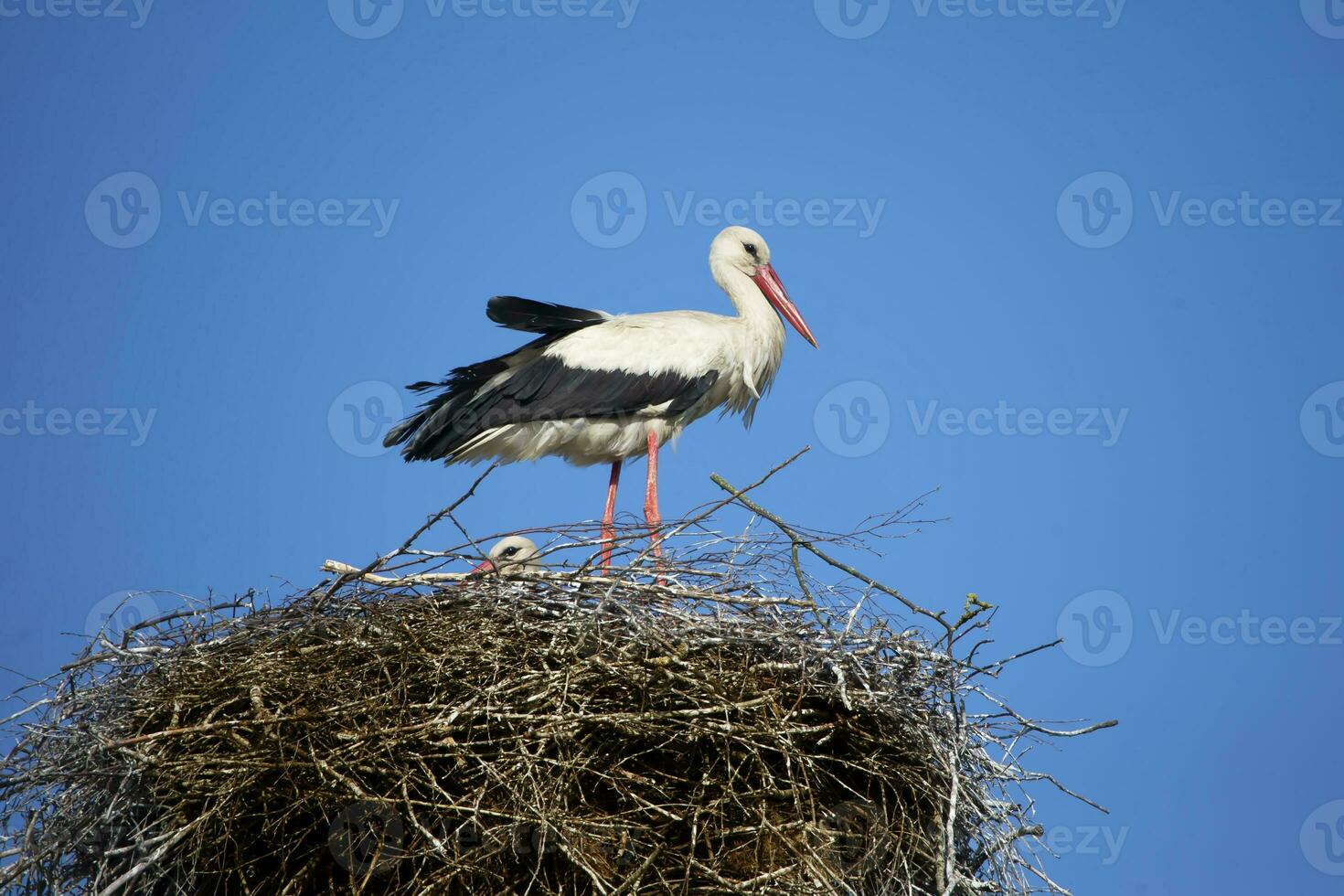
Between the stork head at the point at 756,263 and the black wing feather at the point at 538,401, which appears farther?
the stork head at the point at 756,263

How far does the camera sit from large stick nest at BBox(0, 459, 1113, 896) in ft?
13.2

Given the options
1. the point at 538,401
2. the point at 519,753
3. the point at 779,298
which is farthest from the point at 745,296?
the point at 519,753

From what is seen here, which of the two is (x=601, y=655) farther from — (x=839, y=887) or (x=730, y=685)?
(x=839, y=887)

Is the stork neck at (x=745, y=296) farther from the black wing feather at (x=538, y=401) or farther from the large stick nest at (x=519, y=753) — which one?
the large stick nest at (x=519, y=753)

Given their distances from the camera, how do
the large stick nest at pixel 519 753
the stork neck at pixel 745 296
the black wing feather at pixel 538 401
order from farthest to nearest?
the stork neck at pixel 745 296 → the black wing feather at pixel 538 401 → the large stick nest at pixel 519 753

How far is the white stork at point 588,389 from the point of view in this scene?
6227 millimetres

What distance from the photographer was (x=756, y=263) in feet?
23.2

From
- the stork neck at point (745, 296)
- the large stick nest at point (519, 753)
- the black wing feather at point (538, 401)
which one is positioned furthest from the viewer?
the stork neck at point (745, 296)

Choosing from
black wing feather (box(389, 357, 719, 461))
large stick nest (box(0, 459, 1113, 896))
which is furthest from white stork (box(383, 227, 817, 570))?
large stick nest (box(0, 459, 1113, 896))

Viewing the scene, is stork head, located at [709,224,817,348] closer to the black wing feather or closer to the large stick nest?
the black wing feather

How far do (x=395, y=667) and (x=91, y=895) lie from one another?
1.05m

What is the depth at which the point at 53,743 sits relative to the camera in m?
4.38

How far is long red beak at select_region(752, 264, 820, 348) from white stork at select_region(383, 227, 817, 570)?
0.36 metres

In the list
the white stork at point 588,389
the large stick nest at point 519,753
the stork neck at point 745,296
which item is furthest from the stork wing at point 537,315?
the large stick nest at point 519,753
